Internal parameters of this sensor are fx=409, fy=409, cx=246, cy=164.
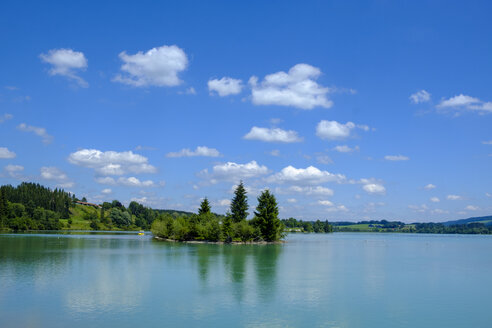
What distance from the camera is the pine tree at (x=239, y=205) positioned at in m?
105

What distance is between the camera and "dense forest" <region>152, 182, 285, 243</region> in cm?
9512

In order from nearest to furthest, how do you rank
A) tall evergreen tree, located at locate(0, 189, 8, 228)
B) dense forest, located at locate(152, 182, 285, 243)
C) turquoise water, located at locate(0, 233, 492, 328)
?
1. turquoise water, located at locate(0, 233, 492, 328)
2. dense forest, located at locate(152, 182, 285, 243)
3. tall evergreen tree, located at locate(0, 189, 8, 228)

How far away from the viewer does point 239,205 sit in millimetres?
105438

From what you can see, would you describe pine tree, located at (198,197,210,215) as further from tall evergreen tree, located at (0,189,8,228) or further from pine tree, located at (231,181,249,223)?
tall evergreen tree, located at (0,189,8,228)

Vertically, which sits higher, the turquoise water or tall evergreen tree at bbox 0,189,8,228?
tall evergreen tree at bbox 0,189,8,228

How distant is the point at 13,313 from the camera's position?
24.8 metres

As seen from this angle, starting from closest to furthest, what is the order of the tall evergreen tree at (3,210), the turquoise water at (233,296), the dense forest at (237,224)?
the turquoise water at (233,296) → the dense forest at (237,224) → the tall evergreen tree at (3,210)

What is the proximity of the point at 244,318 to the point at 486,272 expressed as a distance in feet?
136

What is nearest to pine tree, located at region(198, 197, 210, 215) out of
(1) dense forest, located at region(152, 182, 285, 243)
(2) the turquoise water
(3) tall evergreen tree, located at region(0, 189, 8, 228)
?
(1) dense forest, located at region(152, 182, 285, 243)

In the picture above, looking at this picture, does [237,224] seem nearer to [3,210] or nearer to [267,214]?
[267,214]

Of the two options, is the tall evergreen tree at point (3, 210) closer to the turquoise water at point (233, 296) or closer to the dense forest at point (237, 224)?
the dense forest at point (237, 224)

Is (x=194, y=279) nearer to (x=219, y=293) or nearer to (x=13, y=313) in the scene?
(x=219, y=293)

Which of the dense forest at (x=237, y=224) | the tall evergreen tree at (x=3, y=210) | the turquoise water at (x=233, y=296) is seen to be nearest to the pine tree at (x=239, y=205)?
the dense forest at (x=237, y=224)

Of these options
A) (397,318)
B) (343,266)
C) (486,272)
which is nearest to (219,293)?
(397,318)
